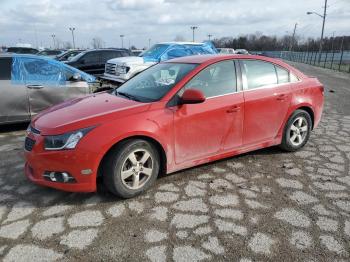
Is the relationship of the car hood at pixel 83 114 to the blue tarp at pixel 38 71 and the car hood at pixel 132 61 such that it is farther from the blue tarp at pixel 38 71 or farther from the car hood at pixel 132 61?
the car hood at pixel 132 61

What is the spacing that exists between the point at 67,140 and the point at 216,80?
206cm

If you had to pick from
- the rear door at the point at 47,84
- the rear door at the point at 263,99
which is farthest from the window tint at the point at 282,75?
the rear door at the point at 47,84

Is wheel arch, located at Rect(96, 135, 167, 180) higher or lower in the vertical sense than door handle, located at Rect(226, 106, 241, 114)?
lower

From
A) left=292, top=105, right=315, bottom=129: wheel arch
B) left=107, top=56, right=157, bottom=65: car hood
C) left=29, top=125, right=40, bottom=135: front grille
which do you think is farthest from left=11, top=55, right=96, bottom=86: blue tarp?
left=292, top=105, right=315, bottom=129: wheel arch

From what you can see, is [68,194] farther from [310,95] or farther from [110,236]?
[310,95]

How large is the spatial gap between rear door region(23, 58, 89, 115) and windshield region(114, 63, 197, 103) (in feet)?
8.29

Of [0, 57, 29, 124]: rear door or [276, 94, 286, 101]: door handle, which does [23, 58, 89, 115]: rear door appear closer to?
[0, 57, 29, 124]: rear door

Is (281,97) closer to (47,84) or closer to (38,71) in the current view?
(47,84)

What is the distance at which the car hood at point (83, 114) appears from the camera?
3533 mm

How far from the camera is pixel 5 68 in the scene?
6.44m

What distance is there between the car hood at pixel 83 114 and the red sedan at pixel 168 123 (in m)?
0.01

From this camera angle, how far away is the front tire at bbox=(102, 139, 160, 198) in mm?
3574

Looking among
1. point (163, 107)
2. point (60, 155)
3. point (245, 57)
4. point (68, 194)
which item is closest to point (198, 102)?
point (163, 107)

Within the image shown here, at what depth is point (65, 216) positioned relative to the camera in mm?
3469
